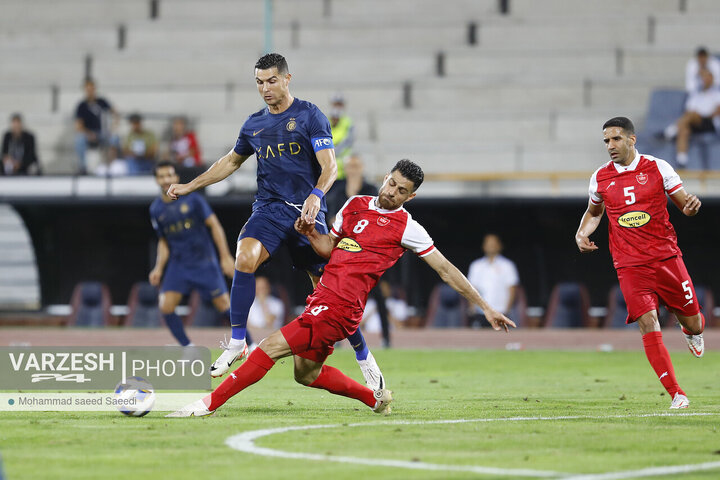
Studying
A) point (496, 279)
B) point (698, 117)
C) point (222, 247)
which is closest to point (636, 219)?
point (222, 247)

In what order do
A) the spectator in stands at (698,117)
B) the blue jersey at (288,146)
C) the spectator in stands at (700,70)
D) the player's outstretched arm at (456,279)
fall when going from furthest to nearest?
1. the spectator in stands at (700,70)
2. the spectator in stands at (698,117)
3. the blue jersey at (288,146)
4. the player's outstretched arm at (456,279)

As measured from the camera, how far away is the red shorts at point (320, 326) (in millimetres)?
7371

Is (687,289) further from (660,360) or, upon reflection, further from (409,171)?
(409,171)

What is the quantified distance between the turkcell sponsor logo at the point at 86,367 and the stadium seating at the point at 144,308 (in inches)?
536

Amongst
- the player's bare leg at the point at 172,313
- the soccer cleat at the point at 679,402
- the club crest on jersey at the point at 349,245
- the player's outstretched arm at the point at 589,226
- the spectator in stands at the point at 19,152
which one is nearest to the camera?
the club crest on jersey at the point at 349,245

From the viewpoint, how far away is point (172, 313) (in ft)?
42.1

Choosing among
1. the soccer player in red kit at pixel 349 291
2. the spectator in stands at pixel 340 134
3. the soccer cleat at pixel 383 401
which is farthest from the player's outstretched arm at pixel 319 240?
the spectator in stands at pixel 340 134

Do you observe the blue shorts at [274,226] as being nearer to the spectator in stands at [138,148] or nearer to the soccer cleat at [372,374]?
the soccer cleat at [372,374]

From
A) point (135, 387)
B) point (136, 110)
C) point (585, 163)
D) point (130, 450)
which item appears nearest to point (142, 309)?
point (136, 110)

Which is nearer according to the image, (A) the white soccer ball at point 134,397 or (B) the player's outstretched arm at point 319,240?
(A) the white soccer ball at point 134,397

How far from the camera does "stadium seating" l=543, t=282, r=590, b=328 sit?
2064cm

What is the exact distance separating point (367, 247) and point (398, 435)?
152cm

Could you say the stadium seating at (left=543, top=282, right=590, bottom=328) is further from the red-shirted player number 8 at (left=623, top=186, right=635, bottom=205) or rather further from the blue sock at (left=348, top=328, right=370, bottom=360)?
the blue sock at (left=348, top=328, right=370, bottom=360)

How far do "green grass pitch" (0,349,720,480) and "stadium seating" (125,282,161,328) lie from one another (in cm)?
1126
